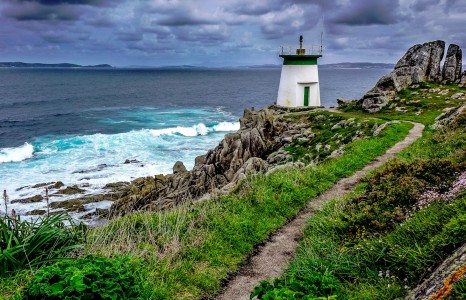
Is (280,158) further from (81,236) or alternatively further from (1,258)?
(1,258)

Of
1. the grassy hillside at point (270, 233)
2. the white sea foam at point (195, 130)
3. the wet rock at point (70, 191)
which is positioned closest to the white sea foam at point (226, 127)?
the white sea foam at point (195, 130)

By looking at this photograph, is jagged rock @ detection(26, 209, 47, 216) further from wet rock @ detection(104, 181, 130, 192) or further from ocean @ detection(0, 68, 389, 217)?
wet rock @ detection(104, 181, 130, 192)

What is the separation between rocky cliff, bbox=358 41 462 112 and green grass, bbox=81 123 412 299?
28.2 m

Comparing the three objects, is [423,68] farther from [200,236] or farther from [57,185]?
[200,236]

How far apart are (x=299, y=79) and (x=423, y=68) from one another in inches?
497

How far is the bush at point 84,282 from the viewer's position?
5.14 metres

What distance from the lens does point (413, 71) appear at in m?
39.7

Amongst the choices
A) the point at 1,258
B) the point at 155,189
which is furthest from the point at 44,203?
the point at 1,258

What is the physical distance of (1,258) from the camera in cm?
680

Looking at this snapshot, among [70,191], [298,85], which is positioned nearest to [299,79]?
[298,85]

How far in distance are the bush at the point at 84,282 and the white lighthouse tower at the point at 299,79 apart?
126 feet

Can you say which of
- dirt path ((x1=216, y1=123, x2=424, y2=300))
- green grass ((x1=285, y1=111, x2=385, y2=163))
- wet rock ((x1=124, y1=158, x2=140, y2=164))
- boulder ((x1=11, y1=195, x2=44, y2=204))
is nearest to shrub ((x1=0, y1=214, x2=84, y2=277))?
dirt path ((x1=216, y1=123, x2=424, y2=300))

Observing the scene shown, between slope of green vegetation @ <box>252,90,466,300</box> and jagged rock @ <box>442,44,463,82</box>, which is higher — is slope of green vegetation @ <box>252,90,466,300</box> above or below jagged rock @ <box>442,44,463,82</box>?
below

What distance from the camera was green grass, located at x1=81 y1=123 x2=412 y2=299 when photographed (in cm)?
760
